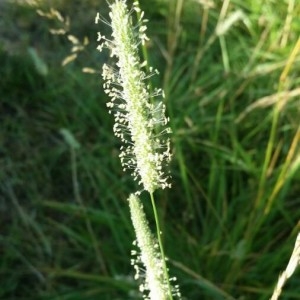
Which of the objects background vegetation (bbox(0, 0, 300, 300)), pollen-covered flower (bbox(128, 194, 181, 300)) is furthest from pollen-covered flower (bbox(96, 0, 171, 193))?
background vegetation (bbox(0, 0, 300, 300))

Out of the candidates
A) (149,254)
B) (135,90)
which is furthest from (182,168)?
(135,90)

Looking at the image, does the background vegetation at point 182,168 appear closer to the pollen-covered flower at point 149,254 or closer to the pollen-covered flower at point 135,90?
the pollen-covered flower at point 149,254

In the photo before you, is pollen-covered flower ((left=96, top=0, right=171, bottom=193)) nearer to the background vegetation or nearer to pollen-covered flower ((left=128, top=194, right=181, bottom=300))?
pollen-covered flower ((left=128, top=194, right=181, bottom=300))

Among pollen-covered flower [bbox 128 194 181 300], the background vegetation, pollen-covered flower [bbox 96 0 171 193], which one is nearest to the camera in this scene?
pollen-covered flower [bbox 96 0 171 193]

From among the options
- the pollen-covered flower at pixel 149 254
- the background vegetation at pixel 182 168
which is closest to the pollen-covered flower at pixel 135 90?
the pollen-covered flower at pixel 149 254

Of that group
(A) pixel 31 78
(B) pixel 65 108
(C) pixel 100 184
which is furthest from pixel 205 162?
(A) pixel 31 78

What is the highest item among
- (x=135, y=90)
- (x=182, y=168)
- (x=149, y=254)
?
(x=182, y=168)

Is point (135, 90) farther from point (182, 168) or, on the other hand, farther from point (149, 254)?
point (182, 168)

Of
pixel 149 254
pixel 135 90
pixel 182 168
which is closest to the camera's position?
pixel 135 90

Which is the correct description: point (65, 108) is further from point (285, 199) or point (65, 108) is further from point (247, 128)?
point (285, 199)
